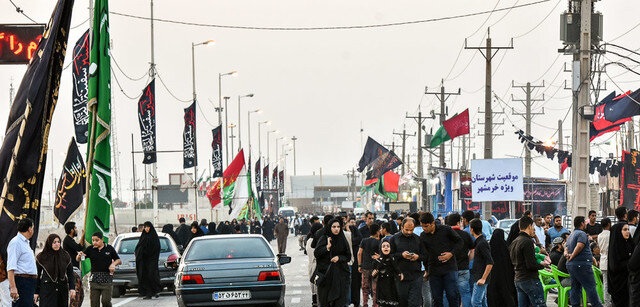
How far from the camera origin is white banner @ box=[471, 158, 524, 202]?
3319 cm

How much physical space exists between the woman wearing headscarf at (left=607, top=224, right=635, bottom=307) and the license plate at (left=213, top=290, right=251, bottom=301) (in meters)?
5.21

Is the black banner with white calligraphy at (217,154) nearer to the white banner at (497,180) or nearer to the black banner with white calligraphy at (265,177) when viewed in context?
the white banner at (497,180)

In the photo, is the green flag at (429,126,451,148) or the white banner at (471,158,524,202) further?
the green flag at (429,126,451,148)

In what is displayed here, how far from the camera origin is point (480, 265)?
1681cm

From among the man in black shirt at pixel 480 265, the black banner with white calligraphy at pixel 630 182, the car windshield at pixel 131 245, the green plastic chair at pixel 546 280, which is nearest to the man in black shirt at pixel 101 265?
the man in black shirt at pixel 480 265

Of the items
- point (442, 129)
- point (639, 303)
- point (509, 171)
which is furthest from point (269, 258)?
point (442, 129)

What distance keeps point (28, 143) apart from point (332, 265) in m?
9.48

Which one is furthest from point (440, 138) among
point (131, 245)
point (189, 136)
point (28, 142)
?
point (28, 142)

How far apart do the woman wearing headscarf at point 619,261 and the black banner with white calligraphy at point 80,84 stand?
16.3 m

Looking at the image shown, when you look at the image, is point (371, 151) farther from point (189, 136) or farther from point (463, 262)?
point (463, 262)

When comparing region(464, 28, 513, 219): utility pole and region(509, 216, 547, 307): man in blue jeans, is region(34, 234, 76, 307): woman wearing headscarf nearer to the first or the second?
region(509, 216, 547, 307): man in blue jeans

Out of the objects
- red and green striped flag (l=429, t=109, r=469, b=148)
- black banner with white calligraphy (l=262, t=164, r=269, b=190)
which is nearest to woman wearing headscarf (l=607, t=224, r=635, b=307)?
red and green striped flag (l=429, t=109, r=469, b=148)

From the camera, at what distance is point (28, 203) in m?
10.3

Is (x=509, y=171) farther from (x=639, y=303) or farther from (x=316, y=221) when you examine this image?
(x=639, y=303)
